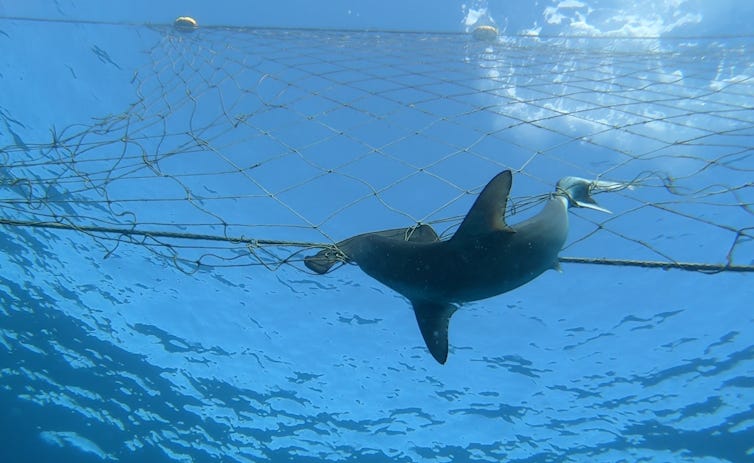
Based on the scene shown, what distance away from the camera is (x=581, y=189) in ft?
14.8

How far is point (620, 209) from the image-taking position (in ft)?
41.4

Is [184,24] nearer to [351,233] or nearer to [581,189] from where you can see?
[351,233]

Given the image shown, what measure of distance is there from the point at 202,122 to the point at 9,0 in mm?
5120

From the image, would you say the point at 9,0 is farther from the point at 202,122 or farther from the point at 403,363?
the point at 403,363

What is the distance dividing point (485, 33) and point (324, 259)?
8.51 m

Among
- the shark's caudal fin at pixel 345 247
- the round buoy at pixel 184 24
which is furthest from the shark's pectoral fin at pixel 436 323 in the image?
the round buoy at pixel 184 24

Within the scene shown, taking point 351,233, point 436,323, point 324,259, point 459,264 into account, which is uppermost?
point 351,233

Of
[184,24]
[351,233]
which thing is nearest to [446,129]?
[351,233]

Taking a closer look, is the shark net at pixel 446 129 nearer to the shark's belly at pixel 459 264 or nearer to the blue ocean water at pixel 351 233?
the blue ocean water at pixel 351 233

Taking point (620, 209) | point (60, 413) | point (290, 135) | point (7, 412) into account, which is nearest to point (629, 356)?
point (620, 209)

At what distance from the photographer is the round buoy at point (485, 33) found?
10406mm

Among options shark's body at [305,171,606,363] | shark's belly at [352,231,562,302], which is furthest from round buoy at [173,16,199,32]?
shark's belly at [352,231,562,302]

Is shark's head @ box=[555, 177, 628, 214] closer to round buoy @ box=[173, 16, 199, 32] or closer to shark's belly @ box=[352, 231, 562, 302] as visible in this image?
shark's belly @ box=[352, 231, 562, 302]

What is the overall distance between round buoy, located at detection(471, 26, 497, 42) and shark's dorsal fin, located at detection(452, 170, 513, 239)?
866 cm
